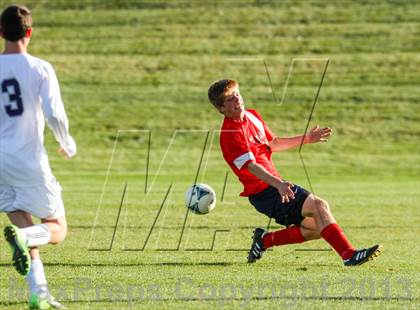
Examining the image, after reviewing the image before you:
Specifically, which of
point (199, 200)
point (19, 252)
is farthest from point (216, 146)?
point (19, 252)

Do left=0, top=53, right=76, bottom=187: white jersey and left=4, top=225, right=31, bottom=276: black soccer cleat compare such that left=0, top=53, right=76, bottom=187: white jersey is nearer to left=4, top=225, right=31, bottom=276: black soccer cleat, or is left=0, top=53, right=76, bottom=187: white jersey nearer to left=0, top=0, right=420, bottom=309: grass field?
left=4, top=225, right=31, bottom=276: black soccer cleat

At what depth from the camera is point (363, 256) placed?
9258mm

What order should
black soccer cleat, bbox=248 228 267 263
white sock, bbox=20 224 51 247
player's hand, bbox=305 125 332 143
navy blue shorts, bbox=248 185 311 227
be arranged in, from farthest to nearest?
black soccer cleat, bbox=248 228 267 263
player's hand, bbox=305 125 332 143
navy blue shorts, bbox=248 185 311 227
white sock, bbox=20 224 51 247

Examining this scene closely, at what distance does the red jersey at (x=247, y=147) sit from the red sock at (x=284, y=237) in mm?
634

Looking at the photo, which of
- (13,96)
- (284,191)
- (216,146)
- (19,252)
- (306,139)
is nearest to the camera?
(19,252)

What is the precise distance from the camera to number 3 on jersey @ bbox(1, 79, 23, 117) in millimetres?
7273

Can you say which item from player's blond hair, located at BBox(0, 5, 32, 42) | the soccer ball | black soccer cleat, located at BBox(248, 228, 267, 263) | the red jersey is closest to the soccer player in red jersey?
the red jersey

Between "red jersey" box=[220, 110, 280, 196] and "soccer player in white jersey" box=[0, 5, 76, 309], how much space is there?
8.61 ft

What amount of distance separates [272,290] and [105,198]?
11.7 metres

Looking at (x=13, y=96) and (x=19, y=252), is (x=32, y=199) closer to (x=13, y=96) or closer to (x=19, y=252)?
(x=19, y=252)

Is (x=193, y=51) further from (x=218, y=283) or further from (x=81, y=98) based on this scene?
(x=218, y=283)

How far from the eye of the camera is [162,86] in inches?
1527

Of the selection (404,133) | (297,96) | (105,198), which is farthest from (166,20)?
(105,198)

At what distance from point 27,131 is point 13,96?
10.9 inches
